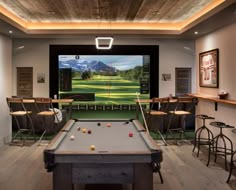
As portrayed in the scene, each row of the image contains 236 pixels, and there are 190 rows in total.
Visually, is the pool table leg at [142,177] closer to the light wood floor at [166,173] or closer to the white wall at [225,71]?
the light wood floor at [166,173]

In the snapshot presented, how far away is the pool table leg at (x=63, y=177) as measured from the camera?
2.90 meters

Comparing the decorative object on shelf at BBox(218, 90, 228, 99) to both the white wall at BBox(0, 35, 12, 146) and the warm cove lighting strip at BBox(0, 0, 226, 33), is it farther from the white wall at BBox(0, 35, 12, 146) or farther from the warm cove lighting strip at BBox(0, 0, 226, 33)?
the white wall at BBox(0, 35, 12, 146)

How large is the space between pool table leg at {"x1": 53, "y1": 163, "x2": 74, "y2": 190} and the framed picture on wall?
4269mm

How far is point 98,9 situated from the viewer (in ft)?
19.6

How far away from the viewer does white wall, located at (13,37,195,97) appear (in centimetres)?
898

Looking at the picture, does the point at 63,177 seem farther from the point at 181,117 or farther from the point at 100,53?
the point at 100,53

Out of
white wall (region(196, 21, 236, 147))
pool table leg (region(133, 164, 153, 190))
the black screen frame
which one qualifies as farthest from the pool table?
the black screen frame

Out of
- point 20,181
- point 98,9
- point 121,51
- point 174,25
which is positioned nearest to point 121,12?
point 98,9

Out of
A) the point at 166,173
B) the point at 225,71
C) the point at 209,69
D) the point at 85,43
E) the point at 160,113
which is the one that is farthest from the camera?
the point at 85,43

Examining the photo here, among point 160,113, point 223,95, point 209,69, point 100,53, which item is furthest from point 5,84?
point 223,95

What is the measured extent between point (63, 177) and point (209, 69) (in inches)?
185

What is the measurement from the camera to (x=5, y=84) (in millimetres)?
7223

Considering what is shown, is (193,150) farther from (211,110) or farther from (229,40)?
(229,40)

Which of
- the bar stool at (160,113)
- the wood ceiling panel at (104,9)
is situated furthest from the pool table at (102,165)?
the bar stool at (160,113)
